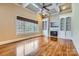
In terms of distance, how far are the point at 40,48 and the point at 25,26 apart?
0.58 meters

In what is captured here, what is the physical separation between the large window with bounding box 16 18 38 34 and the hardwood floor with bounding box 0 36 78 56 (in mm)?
211

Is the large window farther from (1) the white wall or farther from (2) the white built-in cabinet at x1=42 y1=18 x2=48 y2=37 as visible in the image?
(1) the white wall

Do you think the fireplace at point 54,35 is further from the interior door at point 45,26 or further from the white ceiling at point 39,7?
the white ceiling at point 39,7

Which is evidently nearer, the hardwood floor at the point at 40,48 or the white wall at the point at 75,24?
the hardwood floor at the point at 40,48

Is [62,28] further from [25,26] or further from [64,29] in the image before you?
[25,26]

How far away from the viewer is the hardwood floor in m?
2.42

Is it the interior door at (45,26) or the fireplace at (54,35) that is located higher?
the interior door at (45,26)

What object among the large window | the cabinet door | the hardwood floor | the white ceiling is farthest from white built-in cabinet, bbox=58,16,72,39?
the large window

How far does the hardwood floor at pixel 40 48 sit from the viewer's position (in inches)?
95.2

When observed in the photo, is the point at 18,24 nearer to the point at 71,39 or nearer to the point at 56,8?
the point at 56,8

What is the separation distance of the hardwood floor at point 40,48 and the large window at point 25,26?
8.3 inches

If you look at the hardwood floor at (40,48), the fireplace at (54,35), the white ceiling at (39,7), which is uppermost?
the white ceiling at (39,7)

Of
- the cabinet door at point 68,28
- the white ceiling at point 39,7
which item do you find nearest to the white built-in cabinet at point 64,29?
the cabinet door at point 68,28

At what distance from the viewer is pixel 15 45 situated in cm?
248
